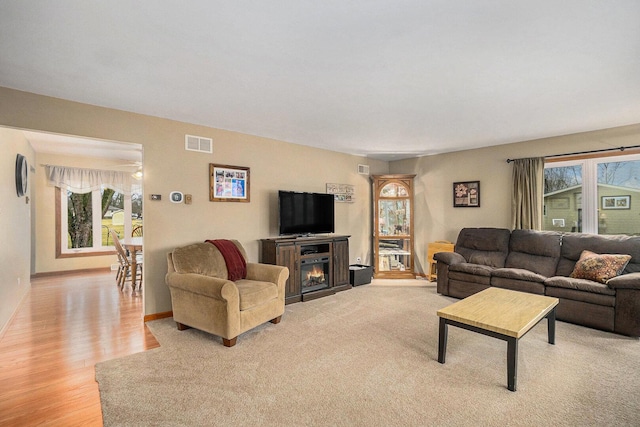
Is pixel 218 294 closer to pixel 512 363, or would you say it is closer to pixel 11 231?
pixel 512 363

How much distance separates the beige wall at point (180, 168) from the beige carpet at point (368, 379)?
110 centimetres

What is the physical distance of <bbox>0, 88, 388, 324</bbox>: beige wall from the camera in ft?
10.4

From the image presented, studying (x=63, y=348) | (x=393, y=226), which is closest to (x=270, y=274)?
(x=63, y=348)

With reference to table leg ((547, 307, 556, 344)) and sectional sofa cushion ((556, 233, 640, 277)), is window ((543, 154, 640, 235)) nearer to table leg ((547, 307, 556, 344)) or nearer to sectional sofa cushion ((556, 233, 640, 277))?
sectional sofa cushion ((556, 233, 640, 277))

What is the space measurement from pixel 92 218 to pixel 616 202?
9.67m

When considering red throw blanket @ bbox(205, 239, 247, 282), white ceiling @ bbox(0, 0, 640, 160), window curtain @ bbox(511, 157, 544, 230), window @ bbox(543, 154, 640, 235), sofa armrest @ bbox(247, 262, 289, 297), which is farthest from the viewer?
window curtain @ bbox(511, 157, 544, 230)

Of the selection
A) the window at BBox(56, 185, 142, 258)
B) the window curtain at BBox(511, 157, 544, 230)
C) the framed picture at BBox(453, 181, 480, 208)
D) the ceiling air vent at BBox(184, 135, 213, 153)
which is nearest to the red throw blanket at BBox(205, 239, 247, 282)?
the ceiling air vent at BBox(184, 135, 213, 153)

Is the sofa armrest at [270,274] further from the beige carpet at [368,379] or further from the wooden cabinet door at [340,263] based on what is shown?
the wooden cabinet door at [340,263]

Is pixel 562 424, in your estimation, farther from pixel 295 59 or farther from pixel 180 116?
pixel 180 116

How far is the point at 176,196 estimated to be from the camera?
3908mm

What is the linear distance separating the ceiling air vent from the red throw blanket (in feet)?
4.02

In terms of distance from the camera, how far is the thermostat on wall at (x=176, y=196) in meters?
3.87

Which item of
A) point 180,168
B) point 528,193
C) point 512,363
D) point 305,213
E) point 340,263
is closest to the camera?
point 512,363

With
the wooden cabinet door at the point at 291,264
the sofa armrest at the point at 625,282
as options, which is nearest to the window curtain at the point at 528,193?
the sofa armrest at the point at 625,282
